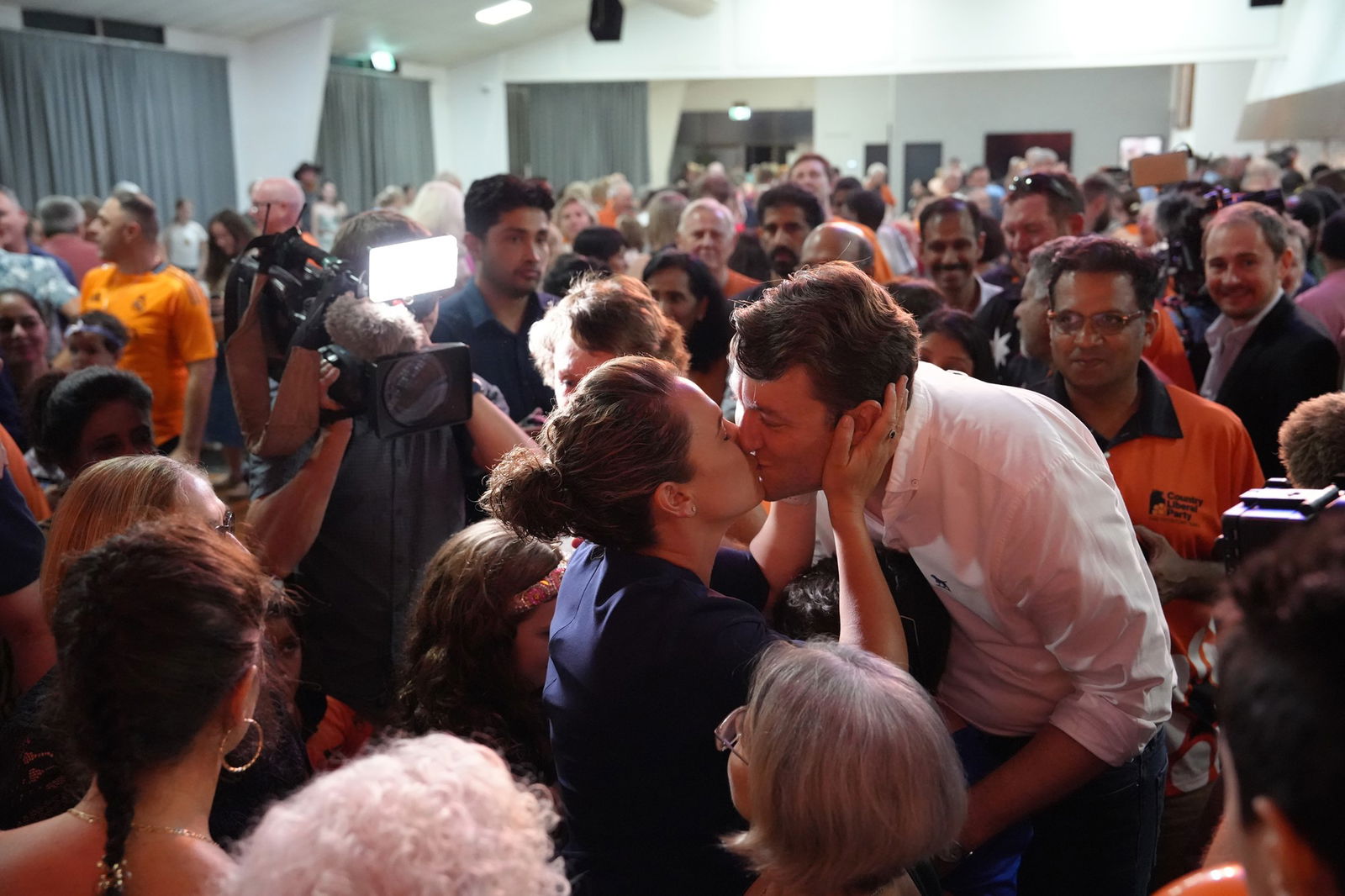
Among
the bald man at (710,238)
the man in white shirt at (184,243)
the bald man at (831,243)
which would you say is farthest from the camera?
the man in white shirt at (184,243)

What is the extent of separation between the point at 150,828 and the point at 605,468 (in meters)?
0.60

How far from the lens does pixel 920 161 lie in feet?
47.2

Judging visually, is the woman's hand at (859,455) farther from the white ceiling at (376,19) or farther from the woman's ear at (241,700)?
the white ceiling at (376,19)

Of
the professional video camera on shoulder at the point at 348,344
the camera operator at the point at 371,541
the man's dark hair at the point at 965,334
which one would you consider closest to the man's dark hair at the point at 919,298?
the man's dark hair at the point at 965,334

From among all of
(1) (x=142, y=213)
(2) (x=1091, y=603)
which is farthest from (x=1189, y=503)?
(1) (x=142, y=213)

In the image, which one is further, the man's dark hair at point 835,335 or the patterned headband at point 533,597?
the patterned headband at point 533,597

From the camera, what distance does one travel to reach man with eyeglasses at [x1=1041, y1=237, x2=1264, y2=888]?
5.88 ft

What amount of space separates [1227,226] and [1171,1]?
970 centimetres

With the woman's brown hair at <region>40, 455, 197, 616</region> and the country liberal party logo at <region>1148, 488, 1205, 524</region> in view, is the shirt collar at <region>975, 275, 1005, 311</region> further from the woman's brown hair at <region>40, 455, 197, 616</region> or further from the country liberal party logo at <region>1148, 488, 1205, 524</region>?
the woman's brown hair at <region>40, 455, 197, 616</region>

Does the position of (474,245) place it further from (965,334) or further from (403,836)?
(403,836)

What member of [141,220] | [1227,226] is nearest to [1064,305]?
[1227,226]

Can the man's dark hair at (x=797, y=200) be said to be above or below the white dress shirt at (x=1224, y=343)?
above

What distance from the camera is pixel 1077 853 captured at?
1.46m

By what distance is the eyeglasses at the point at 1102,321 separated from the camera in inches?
77.9
